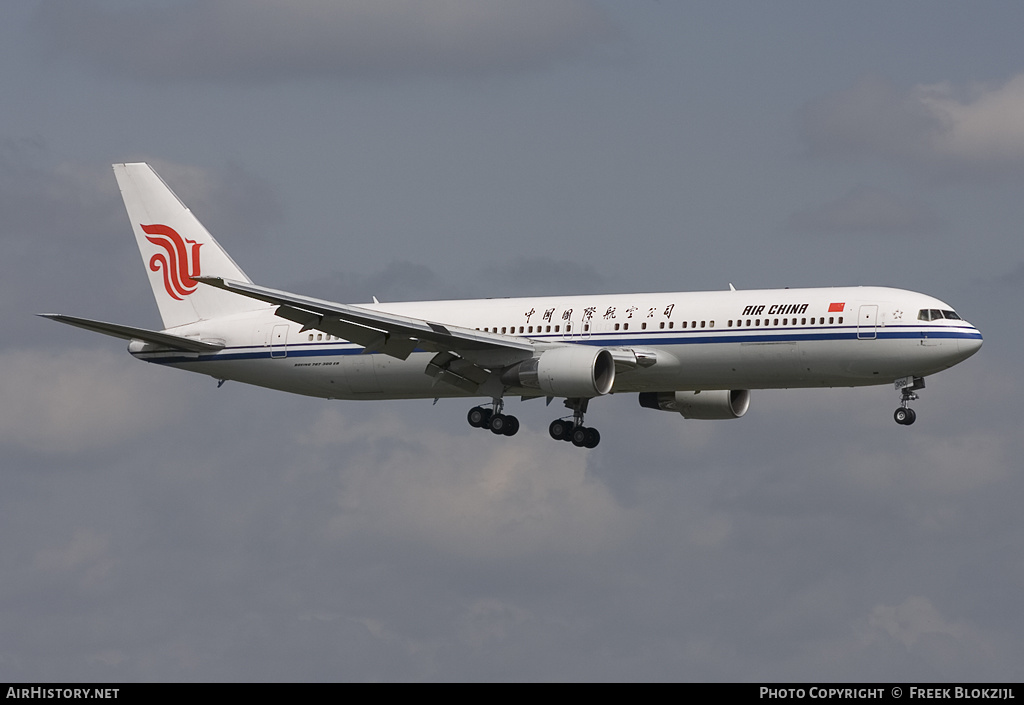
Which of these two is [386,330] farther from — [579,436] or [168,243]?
[168,243]

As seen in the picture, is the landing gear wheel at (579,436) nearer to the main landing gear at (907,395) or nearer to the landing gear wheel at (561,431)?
the landing gear wheel at (561,431)

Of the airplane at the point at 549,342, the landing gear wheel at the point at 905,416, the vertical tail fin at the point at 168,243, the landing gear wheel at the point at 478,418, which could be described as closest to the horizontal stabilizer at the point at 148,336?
the airplane at the point at 549,342

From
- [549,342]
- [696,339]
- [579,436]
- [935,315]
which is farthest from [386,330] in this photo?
[935,315]

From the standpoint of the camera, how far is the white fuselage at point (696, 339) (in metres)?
63.9

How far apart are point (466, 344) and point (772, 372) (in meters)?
11.4

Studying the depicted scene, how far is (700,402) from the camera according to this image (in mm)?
74938

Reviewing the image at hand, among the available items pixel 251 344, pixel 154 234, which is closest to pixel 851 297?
pixel 251 344

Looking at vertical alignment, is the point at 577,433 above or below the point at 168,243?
below

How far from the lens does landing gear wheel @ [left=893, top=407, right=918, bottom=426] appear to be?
6500cm

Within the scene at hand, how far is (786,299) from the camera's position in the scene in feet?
214

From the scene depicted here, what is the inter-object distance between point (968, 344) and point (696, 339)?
9.71 metres
